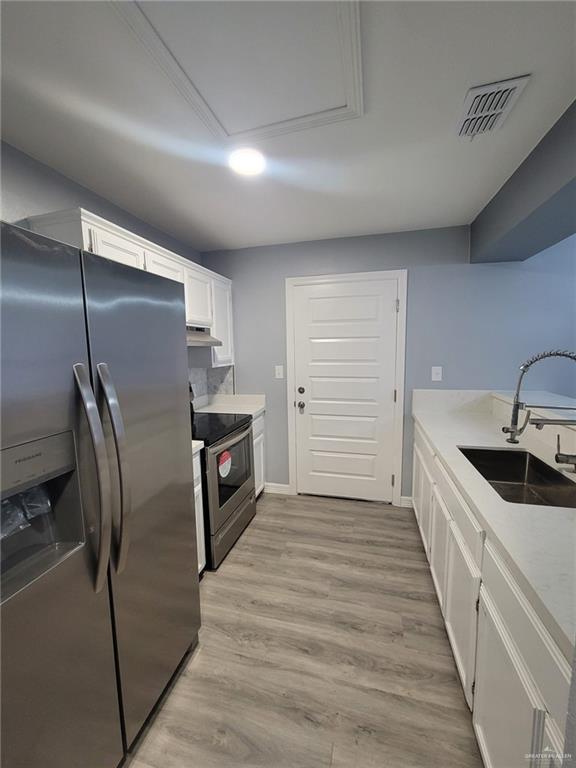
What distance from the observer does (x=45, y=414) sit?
2.57ft

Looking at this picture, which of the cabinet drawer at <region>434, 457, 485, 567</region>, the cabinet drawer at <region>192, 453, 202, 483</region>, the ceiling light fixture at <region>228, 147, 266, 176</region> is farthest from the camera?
the cabinet drawer at <region>192, 453, 202, 483</region>

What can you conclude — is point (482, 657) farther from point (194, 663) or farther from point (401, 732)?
point (194, 663)

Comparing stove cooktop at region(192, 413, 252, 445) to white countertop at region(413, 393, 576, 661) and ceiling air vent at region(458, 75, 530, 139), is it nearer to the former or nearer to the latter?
white countertop at region(413, 393, 576, 661)

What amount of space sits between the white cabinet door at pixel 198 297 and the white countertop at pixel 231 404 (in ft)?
2.72

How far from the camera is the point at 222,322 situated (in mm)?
2875

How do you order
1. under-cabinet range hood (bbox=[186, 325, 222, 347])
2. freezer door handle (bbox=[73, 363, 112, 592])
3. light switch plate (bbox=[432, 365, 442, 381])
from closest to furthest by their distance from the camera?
freezer door handle (bbox=[73, 363, 112, 592]) < under-cabinet range hood (bbox=[186, 325, 222, 347]) < light switch plate (bbox=[432, 365, 442, 381])

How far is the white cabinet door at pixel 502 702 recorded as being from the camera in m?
0.71

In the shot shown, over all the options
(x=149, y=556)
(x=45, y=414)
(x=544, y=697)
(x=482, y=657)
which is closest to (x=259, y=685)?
(x=149, y=556)

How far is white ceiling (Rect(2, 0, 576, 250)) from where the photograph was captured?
895 millimetres

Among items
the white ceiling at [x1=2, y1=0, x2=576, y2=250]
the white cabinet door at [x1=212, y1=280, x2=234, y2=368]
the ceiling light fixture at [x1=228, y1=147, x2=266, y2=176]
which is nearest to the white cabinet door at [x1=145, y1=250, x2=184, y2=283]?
the white ceiling at [x1=2, y1=0, x2=576, y2=250]

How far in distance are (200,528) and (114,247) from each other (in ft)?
5.68

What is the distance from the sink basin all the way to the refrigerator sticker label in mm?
1518

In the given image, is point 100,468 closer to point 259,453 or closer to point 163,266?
point 163,266

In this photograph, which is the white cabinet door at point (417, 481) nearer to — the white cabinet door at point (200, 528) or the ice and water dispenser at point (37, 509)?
the white cabinet door at point (200, 528)
